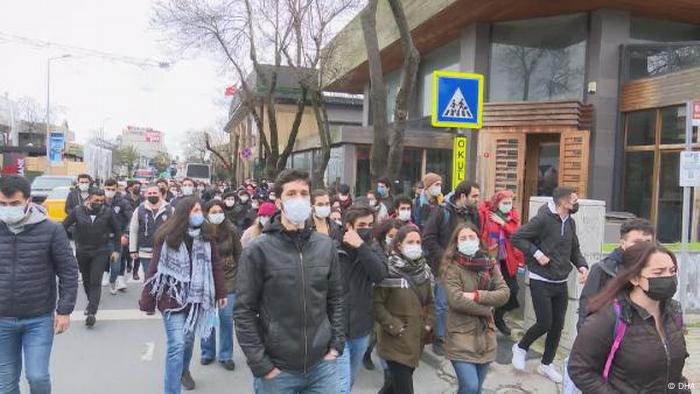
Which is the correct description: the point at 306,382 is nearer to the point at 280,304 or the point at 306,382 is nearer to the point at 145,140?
the point at 280,304

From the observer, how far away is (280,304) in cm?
303

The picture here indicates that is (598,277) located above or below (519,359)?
above

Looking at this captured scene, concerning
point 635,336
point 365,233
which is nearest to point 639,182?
point 365,233

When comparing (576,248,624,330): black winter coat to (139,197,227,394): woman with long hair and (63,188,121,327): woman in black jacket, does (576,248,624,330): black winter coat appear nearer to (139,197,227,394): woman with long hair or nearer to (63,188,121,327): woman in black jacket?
(139,197,227,394): woman with long hair

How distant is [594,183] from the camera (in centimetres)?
1348

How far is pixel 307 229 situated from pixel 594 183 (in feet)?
39.0

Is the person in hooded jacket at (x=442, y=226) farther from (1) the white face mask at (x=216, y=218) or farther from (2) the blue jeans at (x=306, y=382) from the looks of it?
(2) the blue jeans at (x=306, y=382)

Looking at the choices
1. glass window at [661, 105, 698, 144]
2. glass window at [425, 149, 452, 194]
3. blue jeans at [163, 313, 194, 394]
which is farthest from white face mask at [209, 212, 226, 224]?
glass window at [425, 149, 452, 194]

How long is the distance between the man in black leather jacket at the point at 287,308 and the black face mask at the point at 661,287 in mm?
1607

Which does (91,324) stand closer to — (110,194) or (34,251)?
(110,194)

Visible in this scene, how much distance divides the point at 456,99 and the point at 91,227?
5.22 meters

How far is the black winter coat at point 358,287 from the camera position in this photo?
414 centimetres

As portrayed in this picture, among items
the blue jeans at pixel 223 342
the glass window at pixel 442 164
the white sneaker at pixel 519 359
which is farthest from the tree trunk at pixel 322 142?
the white sneaker at pixel 519 359

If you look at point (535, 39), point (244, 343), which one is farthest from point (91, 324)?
point (535, 39)
